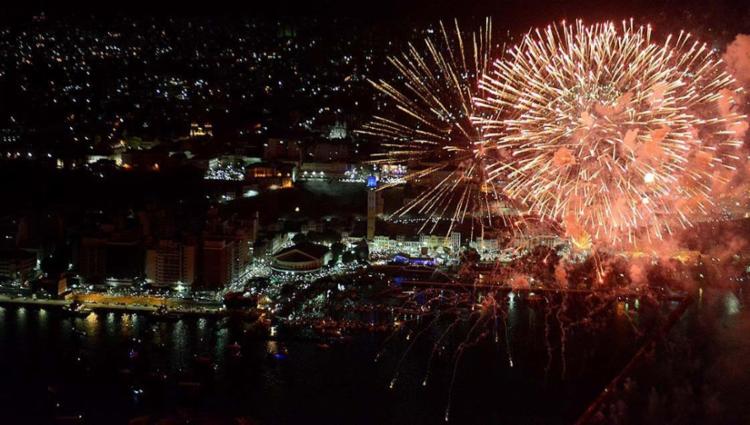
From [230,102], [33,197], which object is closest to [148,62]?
[230,102]

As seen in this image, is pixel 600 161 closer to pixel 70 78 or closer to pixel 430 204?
pixel 430 204

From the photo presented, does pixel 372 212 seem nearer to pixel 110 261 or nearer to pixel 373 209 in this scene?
pixel 373 209

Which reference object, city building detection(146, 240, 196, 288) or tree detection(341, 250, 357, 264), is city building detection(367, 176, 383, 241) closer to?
tree detection(341, 250, 357, 264)

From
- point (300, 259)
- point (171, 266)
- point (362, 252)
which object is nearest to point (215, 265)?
point (171, 266)

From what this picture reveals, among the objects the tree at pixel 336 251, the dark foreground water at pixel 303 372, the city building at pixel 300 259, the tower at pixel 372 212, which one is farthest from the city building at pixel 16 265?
the tower at pixel 372 212

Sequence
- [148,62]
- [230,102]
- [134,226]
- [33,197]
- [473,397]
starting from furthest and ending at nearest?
1. [148,62]
2. [230,102]
3. [33,197]
4. [134,226]
5. [473,397]

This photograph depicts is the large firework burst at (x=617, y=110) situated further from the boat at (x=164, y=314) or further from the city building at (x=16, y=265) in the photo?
the city building at (x=16, y=265)

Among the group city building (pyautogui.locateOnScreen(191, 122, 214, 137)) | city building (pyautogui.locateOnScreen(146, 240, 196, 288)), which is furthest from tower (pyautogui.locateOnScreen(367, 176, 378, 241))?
city building (pyautogui.locateOnScreen(191, 122, 214, 137))

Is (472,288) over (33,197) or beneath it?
beneath
